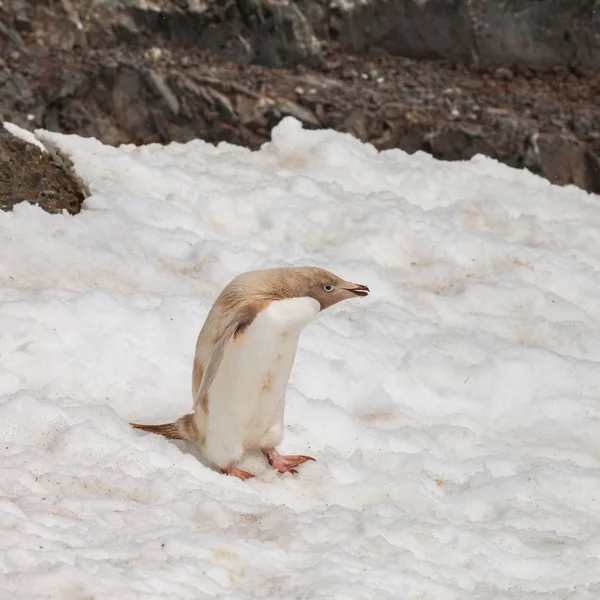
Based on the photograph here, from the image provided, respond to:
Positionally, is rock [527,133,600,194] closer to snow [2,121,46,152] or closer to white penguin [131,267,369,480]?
snow [2,121,46,152]

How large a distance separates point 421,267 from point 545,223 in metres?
1.32

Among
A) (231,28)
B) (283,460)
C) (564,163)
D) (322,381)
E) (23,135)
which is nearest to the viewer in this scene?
(283,460)

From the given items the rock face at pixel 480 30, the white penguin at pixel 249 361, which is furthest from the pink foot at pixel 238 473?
the rock face at pixel 480 30

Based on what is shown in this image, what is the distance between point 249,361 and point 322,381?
110 cm

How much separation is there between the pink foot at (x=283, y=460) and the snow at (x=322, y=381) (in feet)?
0.19

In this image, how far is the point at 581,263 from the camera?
6434 mm

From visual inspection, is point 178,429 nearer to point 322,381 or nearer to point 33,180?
point 322,381

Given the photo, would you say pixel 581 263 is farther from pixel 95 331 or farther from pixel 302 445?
pixel 95 331

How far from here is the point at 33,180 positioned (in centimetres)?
589

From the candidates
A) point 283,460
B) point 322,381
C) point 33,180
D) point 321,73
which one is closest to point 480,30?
point 321,73

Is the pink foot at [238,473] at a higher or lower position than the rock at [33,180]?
lower

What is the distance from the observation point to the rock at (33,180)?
5.72m

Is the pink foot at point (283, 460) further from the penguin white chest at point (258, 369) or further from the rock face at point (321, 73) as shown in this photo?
the rock face at point (321, 73)

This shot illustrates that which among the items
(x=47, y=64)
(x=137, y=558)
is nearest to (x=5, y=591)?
(x=137, y=558)
